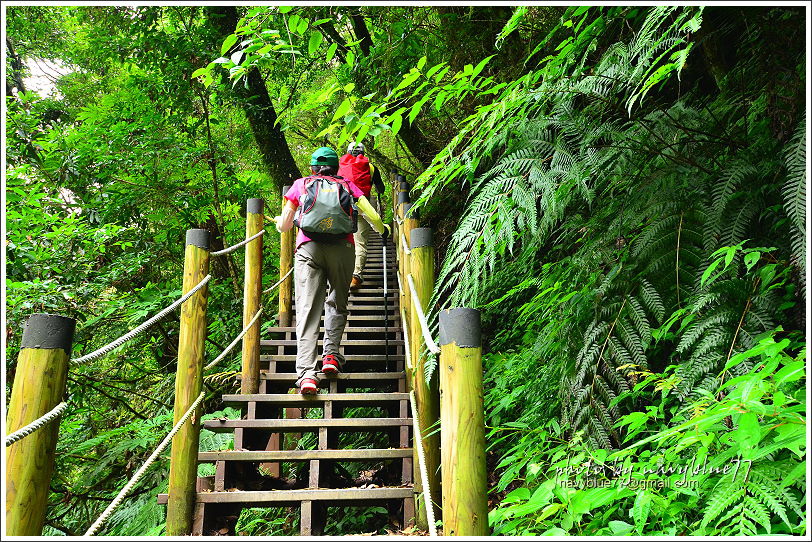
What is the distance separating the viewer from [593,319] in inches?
104

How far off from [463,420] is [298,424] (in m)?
2.32

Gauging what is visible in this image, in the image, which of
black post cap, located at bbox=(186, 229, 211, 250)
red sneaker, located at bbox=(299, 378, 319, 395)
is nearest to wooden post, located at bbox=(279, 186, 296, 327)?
red sneaker, located at bbox=(299, 378, 319, 395)

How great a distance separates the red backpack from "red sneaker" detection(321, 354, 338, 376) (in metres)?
3.07

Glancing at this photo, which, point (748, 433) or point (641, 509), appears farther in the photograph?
point (641, 509)

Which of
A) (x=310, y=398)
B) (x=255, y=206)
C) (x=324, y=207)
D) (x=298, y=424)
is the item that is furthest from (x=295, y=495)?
(x=255, y=206)

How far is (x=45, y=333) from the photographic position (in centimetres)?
148

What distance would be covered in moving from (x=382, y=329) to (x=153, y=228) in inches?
172

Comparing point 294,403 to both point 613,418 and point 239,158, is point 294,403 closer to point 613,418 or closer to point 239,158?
point 613,418

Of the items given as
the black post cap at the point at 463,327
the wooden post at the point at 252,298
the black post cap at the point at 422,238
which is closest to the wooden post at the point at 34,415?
the black post cap at the point at 463,327

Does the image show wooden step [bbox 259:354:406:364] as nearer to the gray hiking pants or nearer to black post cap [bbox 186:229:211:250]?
the gray hiking pants

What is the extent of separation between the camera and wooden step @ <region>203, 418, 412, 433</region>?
361 cm

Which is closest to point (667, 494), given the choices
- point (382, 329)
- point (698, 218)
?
point (698, 218)

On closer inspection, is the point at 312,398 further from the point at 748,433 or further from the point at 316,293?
the point at 748,433

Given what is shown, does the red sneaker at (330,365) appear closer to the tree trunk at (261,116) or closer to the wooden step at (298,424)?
the wooden step at (298,424)
